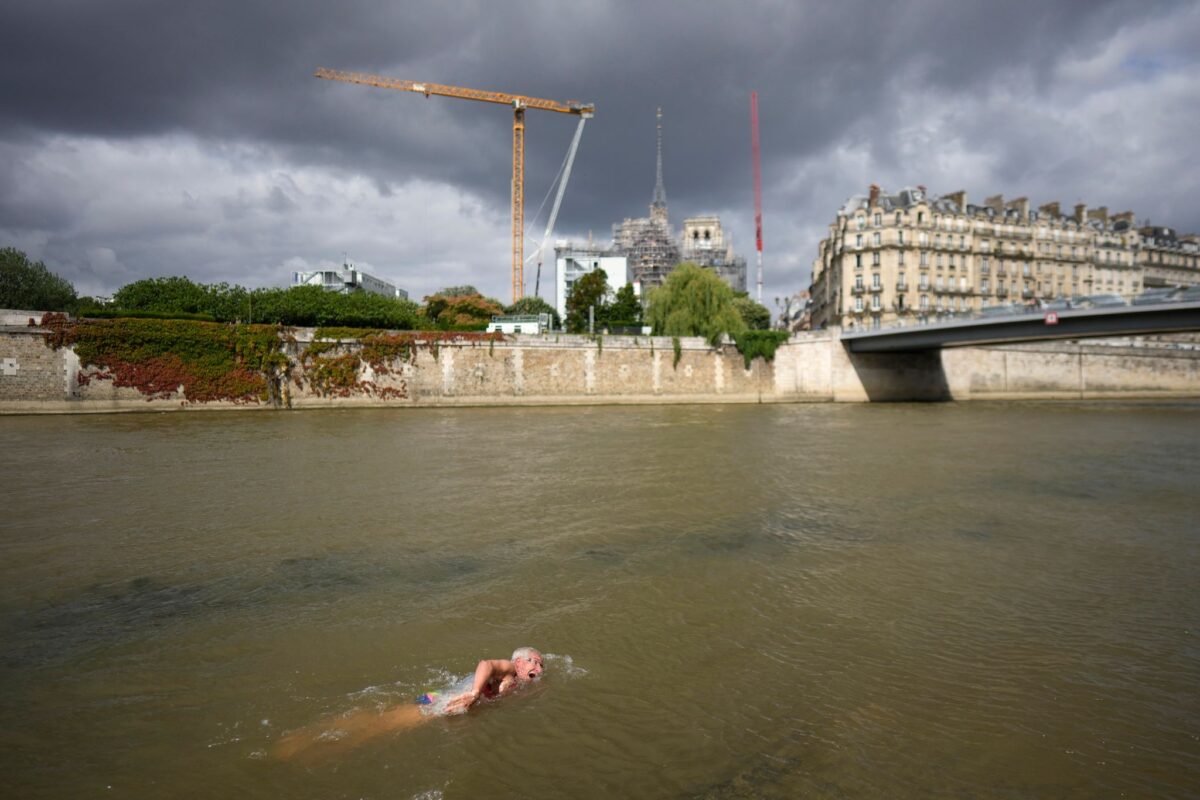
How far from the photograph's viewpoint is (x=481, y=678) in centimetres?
479

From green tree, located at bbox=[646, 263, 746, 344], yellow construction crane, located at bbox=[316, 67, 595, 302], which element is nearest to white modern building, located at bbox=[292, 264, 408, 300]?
yellow construction crane, located at bbox=[316, 67, 595, 302]

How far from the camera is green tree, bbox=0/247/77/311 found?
170 ft

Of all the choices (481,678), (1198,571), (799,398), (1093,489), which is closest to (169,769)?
(481,678)

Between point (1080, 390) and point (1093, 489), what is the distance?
51241 mm

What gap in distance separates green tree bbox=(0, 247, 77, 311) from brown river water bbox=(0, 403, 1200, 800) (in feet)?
171

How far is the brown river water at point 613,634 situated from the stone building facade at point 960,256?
5639cm

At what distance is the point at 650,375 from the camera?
151 ft

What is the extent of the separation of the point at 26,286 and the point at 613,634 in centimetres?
6759

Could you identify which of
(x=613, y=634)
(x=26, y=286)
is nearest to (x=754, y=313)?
(x=26, y=286)

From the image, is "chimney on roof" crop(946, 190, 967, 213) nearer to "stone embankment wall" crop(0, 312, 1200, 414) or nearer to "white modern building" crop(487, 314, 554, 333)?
"stone embankment wall" crop(0, 312, 1200, 414)

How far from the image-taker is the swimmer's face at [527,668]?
516 centimetres

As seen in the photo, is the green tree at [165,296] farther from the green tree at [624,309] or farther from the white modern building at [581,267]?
the white modern building at [581,267]

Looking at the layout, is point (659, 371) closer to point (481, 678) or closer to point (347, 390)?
point (347, 390)

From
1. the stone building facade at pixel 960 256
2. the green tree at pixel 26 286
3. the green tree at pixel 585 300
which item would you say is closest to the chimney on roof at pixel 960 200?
the stone building facade at pixel 960 256
